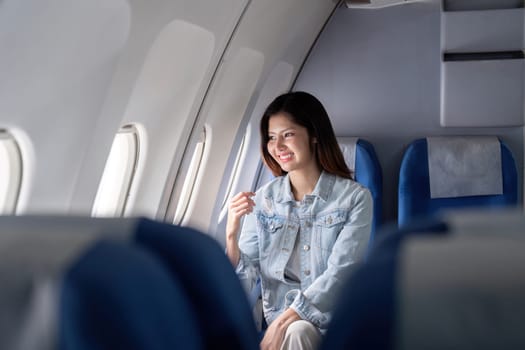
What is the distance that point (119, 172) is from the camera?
8.29ft

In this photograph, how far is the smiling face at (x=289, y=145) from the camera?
7.52ft

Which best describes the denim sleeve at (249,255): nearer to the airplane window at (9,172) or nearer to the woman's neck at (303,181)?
the woman's neck at (303,181)

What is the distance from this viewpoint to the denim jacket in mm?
2121


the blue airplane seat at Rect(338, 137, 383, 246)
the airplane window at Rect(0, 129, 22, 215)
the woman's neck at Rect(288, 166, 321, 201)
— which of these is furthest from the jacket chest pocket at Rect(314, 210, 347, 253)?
the blue airplane seat at Rect(338, 137, 383, 246)

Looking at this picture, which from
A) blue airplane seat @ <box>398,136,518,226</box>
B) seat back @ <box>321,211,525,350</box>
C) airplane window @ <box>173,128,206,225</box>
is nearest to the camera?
seat back @ <box>321,211,525,350</box>

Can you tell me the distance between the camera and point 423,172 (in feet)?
11.0

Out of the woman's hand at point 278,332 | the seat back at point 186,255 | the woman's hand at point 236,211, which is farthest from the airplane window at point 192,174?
the seat back at point 186,255

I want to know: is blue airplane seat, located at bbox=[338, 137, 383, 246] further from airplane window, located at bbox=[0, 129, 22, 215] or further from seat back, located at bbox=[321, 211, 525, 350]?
seat back, located at bbox=[321, 211, 525, 350]

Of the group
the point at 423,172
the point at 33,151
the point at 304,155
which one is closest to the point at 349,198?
the point at 304,155

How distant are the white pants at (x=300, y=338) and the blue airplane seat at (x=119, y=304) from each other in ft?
4.40

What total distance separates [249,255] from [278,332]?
404 millimetres

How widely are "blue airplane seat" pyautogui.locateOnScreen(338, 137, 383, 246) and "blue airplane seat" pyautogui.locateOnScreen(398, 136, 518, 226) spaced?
0.12 metres

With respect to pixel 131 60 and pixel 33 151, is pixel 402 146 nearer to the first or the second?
pixel 131 60

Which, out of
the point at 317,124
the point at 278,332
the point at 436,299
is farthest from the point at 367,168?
the point at 436,299
